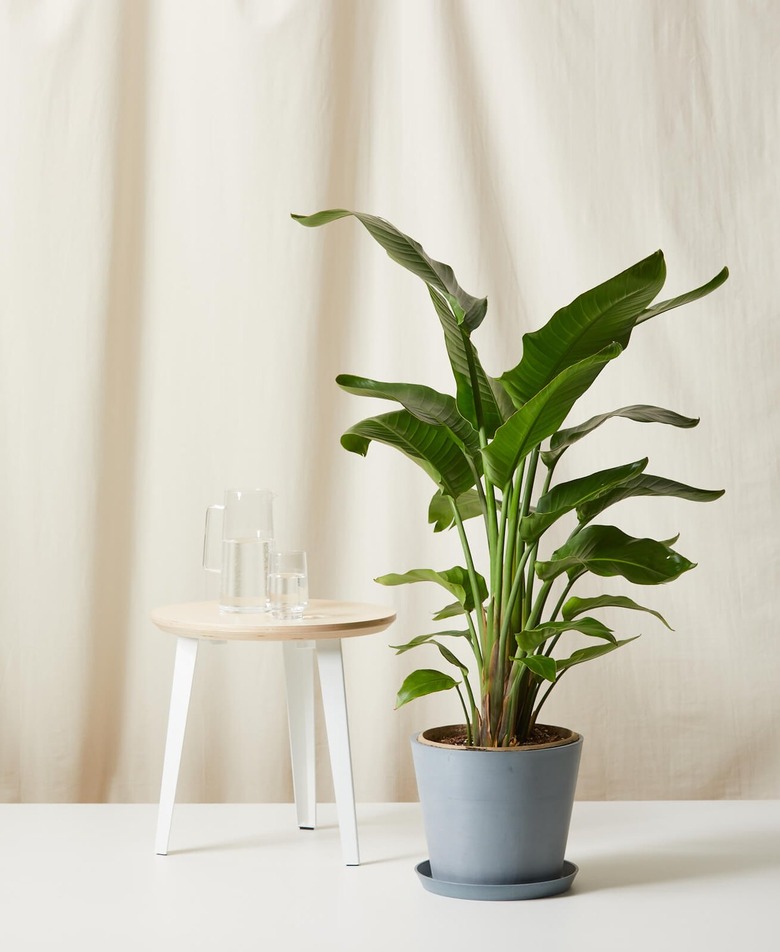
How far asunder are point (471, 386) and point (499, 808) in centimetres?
67

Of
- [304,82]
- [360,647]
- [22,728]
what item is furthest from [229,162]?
[22,728]

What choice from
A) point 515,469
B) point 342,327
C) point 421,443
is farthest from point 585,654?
point 342,327

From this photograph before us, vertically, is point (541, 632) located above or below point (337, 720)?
above

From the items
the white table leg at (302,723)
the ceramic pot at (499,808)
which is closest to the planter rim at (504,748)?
the ceramic pot at (499,808)

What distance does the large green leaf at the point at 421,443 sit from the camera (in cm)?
171

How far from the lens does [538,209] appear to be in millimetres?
2414

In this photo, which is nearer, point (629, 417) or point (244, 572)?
point (629, 417)

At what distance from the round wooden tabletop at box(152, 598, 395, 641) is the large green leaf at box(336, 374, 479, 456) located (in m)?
0.36

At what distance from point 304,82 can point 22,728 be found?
154cm

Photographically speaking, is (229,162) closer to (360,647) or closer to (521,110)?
(521,110)

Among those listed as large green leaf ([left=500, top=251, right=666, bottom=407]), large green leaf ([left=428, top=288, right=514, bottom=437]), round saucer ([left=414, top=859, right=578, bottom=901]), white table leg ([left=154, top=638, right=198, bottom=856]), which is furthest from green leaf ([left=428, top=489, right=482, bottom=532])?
round saucer ([left=414, top=859, right=578, bottom=901])

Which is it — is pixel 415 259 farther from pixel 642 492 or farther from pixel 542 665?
pixel 542 665

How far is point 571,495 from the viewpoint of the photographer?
172 centimetres

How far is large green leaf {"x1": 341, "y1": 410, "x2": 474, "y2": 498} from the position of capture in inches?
67.5
